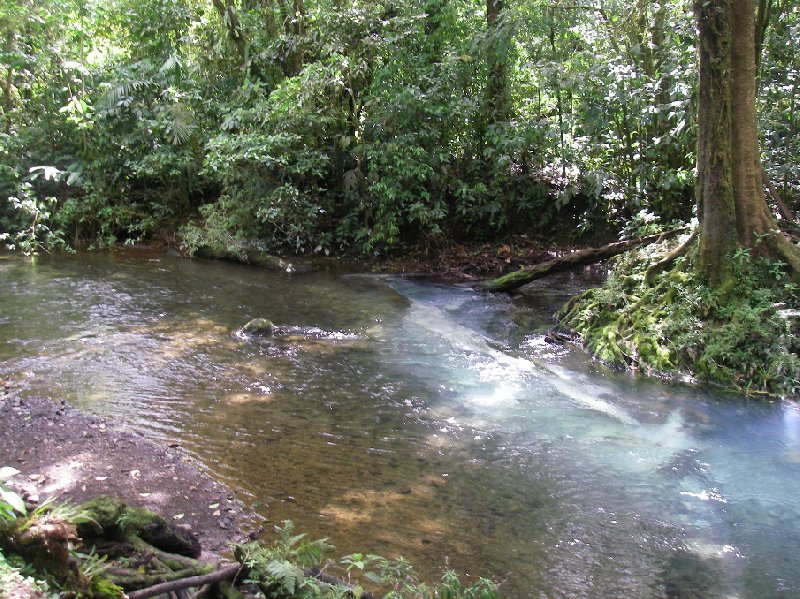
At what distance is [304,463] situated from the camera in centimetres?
549

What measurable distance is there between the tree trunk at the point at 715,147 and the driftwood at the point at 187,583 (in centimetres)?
734

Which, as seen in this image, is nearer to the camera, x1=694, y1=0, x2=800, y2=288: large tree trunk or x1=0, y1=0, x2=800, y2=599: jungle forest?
x1=0, y1=0, x2=800, y2=599: jungle forest

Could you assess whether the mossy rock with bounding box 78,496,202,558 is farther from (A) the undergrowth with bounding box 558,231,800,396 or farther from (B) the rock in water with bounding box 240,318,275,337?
(A) the undergrowth with bounding box 558,231,800,396

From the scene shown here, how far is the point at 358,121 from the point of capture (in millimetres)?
14422

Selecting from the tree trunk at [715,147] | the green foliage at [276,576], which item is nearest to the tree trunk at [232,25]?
the tree trunk at [715,147]

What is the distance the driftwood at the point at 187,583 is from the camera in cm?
275

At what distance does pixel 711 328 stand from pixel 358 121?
8.90 m

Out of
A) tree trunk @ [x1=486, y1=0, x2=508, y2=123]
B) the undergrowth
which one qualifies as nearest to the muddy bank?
the undergrowth

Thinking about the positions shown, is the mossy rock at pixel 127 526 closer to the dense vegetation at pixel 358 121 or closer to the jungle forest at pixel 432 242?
the jungle forest at pixel 432 242

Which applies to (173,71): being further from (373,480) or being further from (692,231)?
(373,480)

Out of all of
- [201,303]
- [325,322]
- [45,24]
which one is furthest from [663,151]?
[45,24]

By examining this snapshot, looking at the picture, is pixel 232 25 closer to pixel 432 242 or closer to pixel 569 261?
pixel 432 242

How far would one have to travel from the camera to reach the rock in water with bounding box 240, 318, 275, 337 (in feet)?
30.1

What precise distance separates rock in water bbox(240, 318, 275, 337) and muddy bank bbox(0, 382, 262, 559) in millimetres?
3362
